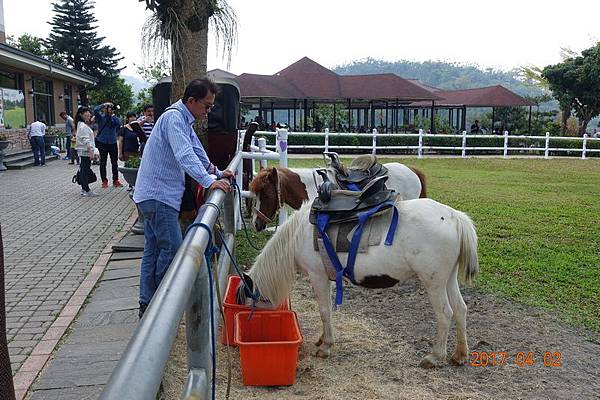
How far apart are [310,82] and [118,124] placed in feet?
57.3

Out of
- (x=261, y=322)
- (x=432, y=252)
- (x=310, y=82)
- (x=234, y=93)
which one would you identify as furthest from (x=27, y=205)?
(x=310, y=82)

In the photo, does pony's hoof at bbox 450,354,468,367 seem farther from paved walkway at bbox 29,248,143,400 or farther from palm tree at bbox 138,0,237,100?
palm tree at bbox 138,0,237,100

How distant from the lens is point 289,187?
6617 mm

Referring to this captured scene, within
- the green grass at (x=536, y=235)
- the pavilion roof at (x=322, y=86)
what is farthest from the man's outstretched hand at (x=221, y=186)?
the pavilion roof at (x=322, y=86)

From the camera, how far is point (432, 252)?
393 centimetres

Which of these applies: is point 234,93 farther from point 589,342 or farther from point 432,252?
point 589,342

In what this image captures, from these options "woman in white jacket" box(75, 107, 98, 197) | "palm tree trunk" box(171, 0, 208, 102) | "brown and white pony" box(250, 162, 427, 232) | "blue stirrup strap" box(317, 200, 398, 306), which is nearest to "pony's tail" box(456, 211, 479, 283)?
"blue stirrup strap" box(317, 200, 398, 306)

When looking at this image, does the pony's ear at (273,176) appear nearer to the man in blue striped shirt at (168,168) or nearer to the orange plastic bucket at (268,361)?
the man in blue striped shirt at (168,168)

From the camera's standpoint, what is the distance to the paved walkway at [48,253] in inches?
171

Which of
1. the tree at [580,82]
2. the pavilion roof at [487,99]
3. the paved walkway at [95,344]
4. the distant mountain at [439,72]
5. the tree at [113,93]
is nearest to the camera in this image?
the paved walkway at [95,344]

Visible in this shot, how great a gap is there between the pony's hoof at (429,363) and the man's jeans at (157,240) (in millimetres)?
1947

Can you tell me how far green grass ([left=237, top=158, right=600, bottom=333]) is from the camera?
5414 mm

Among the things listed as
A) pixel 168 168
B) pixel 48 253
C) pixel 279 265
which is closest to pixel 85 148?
pixel 48 253
